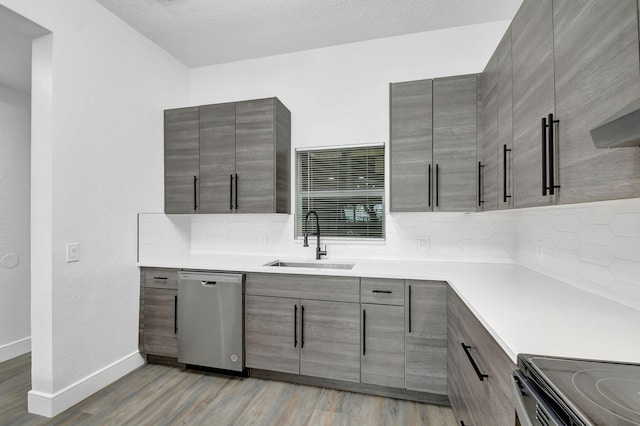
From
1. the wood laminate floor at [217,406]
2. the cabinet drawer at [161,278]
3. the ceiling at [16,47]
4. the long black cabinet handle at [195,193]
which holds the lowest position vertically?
the wood laminate floor at [217,406]

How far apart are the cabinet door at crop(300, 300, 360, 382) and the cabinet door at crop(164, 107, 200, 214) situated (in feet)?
5.01

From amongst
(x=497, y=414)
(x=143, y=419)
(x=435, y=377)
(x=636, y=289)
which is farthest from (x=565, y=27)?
(x=143, y=419)

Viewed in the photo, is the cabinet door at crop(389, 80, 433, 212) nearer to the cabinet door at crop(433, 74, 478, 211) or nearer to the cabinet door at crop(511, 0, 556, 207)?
the cabinet door at crop(433, 74, 478, 211)

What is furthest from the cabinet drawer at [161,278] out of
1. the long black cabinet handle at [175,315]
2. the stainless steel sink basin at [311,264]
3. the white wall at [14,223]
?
the white wall at [14,223]

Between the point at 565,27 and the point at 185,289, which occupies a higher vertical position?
the point at 565,27

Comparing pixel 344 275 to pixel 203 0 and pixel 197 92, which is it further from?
pixel 197 92

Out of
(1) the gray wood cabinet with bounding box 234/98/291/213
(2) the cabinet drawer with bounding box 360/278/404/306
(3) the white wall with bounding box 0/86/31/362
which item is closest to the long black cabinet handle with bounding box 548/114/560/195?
(2) the cabinet drawer with bounding box 360/278/404/306

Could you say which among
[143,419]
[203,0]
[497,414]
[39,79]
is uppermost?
[203,0]

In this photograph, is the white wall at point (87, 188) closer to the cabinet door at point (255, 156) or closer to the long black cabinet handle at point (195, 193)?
the long black cabinet handle at point (195, 193)

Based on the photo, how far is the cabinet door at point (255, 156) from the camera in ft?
8.84

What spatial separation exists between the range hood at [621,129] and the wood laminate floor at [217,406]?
75.1 inches

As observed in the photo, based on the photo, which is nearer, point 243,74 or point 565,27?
point 565,27

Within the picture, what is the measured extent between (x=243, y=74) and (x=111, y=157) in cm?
156

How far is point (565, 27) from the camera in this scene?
3.66 ft
